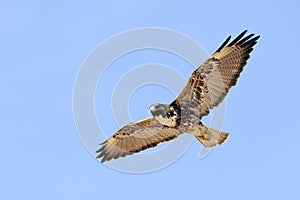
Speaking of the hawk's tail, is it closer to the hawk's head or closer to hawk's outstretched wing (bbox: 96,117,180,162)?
the hawk's head

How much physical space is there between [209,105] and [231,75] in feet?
2.77

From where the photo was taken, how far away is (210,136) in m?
22.2

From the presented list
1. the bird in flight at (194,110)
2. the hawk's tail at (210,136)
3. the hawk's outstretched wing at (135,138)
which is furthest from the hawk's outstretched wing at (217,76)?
the hawk's outstretched wing at (135,138)

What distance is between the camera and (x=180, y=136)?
2286cm

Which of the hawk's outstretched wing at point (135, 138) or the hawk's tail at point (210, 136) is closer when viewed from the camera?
the hawk's tail at point (210, 136)

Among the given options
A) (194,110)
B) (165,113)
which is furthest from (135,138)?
(194,110)

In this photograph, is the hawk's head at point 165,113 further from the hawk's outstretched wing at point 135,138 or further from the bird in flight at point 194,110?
the hawk's outstretched wing at point 135,138

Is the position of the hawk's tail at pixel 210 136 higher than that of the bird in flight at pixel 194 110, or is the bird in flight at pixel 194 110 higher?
the bird in flight at pixel 194 110

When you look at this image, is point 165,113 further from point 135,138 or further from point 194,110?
point 135,138

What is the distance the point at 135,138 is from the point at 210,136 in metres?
1.83

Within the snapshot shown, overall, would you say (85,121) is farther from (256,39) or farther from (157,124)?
(256,39)

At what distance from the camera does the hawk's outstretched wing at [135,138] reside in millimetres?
22781

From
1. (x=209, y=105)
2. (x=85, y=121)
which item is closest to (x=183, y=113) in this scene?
(x=209, y=105)

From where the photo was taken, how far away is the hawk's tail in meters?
22.2
